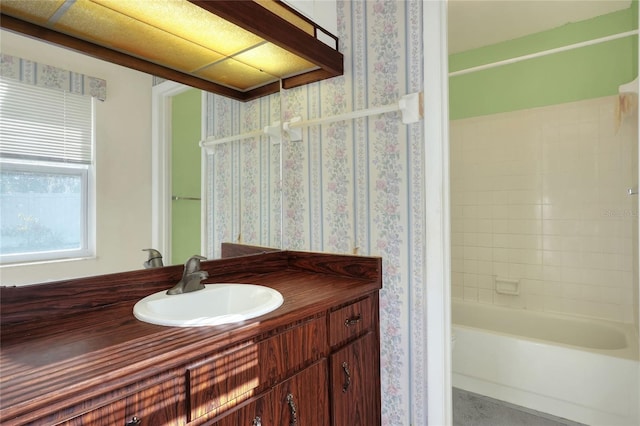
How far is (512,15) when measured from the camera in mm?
2250

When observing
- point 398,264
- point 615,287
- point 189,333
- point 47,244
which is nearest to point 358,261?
point 398,264

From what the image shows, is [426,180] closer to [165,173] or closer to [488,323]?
[165,173]

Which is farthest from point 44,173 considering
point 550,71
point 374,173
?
point 550,71

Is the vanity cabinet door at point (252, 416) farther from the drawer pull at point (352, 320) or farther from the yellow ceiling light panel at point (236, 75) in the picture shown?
the yellow ceiling light panel at point (236, 75)

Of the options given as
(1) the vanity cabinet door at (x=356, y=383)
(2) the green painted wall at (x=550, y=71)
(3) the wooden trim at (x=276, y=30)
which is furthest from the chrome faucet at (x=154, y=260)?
(2) the green painted wall at (x=550, y=71)

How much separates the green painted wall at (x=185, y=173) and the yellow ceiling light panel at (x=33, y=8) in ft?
1.40

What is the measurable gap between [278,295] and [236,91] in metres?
1.01

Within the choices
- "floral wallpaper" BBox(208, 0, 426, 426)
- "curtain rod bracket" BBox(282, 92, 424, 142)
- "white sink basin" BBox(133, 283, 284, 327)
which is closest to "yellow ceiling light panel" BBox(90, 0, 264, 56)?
"floral wallpaper" BBox(208, 0, 426, 426)

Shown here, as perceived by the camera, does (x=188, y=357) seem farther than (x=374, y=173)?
No

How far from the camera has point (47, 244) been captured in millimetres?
977

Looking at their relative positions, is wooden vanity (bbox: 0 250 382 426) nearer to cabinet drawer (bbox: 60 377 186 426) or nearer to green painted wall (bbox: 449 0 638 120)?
cabinet drawer (bbox: 60 377 186 426)

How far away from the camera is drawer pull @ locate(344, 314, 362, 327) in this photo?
1260 millimetres

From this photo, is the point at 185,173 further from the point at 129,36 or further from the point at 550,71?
the point at 550,71

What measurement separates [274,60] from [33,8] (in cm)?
82
